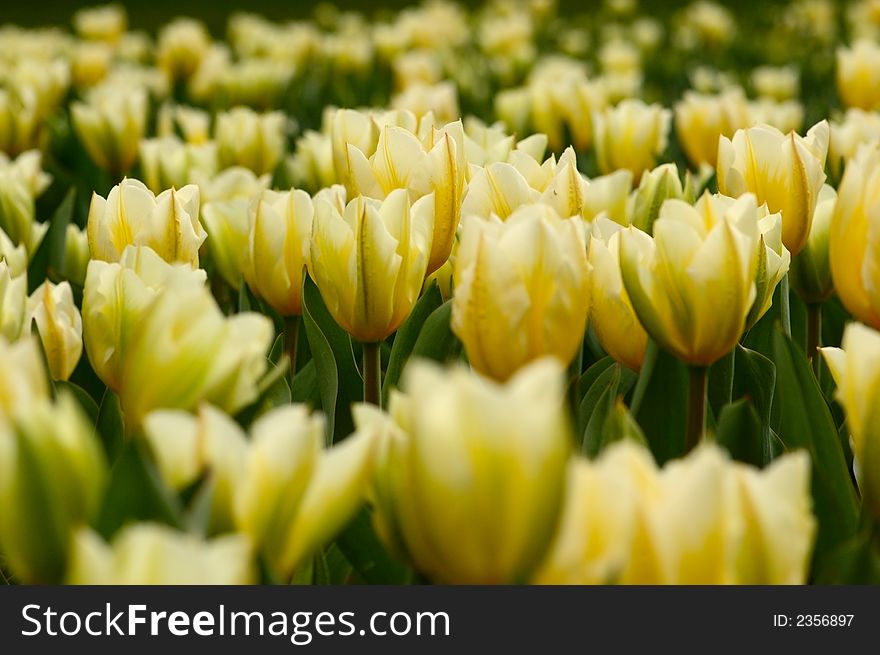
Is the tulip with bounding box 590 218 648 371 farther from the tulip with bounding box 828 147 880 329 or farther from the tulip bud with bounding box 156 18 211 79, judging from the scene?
the tulip bud with bounding box 156 18 211 79

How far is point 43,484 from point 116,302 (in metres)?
0.50

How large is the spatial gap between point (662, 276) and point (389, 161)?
601mm

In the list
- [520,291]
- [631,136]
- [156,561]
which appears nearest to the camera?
[156,561]

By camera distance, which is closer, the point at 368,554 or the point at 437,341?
the point at 368,554

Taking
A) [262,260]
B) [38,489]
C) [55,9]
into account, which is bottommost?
[38,489]

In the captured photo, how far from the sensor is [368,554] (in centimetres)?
115

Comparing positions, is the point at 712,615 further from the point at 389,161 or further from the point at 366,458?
the point at 389,161

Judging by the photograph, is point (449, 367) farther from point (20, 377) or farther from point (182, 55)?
point (182, 55)

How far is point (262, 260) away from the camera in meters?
1.66

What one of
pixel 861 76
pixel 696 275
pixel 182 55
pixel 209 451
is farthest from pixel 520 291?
pixel 182 55

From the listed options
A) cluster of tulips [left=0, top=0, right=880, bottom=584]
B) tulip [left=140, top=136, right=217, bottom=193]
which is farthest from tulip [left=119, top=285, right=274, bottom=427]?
tulip [left=140, top=136, right=217, bottom=193]

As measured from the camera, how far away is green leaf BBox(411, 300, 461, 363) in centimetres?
149

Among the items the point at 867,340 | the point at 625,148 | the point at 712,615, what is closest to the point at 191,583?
the point at 712,615

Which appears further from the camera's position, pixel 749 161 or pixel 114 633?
pixel 749 161
